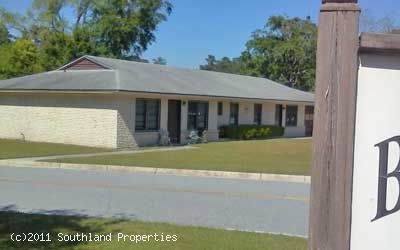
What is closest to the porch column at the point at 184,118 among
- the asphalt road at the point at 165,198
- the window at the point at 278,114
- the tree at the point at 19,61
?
the window at the point at 278,114

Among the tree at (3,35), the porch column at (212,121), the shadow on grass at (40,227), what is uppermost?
the tree at (3,35)

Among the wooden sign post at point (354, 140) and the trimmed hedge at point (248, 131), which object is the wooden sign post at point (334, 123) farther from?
the trimmed hedge at point (248, 131)

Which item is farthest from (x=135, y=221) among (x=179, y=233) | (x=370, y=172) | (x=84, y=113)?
(x=84, y=113)

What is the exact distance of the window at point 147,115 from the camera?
27.3 meters

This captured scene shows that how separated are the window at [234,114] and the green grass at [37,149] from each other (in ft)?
40.7

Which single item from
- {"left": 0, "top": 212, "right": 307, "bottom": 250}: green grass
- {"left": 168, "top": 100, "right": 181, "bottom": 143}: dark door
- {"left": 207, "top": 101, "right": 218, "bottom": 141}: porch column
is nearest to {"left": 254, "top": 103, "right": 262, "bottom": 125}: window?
{"left": 207, "top": 101, "right": 218, "bottom": 141}: porch column

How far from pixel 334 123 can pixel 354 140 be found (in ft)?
0.44

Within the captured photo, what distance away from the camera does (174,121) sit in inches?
1200

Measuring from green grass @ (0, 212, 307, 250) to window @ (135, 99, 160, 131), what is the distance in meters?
18.9

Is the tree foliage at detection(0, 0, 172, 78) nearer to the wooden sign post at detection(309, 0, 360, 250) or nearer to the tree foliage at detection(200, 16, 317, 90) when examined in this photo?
the tree foliage at detection(200, 16, 317, 90)

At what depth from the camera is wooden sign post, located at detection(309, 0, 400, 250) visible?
2467 millimetres

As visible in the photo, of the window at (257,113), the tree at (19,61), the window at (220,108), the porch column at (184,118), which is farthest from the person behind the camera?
the tree at (19,61)

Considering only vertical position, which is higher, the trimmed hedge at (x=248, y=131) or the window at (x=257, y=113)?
the window at (x=257, y=113)

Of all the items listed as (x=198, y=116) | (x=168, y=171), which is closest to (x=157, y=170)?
(x=168, y=171)
